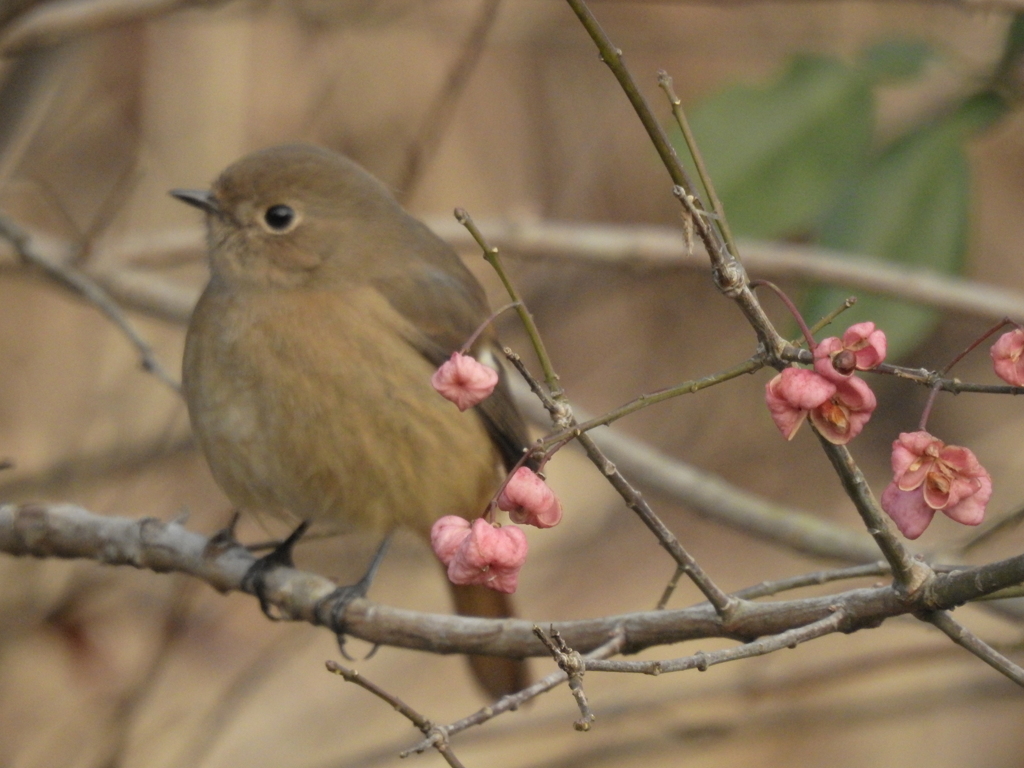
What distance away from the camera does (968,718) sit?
684cm

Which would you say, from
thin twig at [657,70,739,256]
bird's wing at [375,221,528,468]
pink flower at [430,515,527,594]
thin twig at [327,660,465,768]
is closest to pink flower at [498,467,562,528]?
pink flower at [430,515,527,594]

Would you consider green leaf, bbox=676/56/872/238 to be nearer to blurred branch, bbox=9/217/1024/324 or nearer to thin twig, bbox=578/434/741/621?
blurred branch, bbox=9/217/1024/324

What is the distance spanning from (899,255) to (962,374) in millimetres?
3901

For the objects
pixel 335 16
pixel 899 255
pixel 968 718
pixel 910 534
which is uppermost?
pixel 335 16

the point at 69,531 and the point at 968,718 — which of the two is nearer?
the point at 69,531

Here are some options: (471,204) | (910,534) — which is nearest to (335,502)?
(910,534)

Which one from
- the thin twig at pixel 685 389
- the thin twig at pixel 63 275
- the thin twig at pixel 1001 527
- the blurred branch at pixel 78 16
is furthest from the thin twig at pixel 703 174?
the blurred branch at pixel 78 16

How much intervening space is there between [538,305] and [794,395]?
4584 millimetres

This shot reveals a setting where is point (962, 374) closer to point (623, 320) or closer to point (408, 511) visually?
point (623, 320)

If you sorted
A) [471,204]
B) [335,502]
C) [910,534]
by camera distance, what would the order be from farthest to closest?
[471,204]
[335,502]
[910,534]

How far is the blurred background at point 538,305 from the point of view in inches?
138

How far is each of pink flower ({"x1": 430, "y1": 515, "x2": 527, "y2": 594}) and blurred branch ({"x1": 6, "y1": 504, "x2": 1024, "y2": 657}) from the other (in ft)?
0.99

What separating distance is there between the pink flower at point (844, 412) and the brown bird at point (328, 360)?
1.76 meters

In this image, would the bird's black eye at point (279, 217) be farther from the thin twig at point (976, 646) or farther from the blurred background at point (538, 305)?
the thin twig at point (976, 646)
